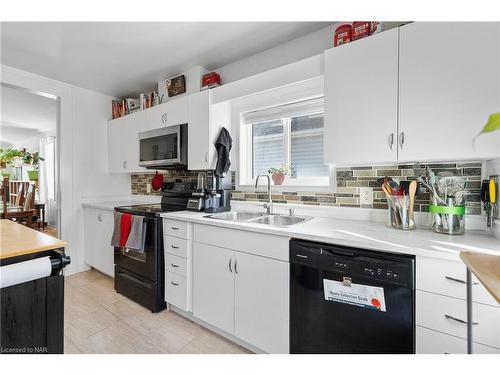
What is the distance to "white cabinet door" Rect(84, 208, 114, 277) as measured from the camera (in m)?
2.73

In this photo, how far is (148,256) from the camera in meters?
2.13

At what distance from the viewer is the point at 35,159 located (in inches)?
227

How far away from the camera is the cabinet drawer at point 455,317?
929 mm

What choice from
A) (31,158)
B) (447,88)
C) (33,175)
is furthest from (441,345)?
(33,175)

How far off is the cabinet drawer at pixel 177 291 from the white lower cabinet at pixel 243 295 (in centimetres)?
8

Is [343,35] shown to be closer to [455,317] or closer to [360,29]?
[360,29]

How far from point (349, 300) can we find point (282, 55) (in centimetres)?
199

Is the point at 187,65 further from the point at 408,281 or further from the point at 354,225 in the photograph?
the point at 408,281

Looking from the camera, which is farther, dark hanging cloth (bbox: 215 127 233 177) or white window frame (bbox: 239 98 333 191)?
dark hanging cloth (bbox: 215 127 233 177)

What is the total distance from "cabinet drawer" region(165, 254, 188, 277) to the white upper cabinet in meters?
0.83

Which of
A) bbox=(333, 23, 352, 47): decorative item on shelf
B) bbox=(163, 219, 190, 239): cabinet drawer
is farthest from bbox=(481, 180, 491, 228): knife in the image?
bbox=(163, 219, 190, 239): cabinet drawer

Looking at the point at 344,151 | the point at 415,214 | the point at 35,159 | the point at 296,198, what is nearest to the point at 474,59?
the point at 344,151

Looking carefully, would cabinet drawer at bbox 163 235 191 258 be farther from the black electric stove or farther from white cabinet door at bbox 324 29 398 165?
white cabinet door at bbox 324 29 398 165

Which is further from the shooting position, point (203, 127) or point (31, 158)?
point (31, 158)
